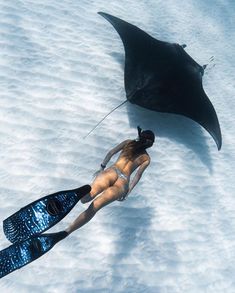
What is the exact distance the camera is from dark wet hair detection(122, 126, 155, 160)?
3.87 m

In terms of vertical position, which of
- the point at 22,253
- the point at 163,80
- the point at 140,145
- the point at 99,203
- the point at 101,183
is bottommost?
the point at 22,253

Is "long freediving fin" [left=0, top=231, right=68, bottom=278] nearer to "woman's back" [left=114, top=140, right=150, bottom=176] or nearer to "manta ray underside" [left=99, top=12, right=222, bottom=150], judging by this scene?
"woman's back" [left=114, top=140, right=150, bottom=176]

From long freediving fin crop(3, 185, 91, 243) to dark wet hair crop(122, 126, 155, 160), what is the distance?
1154 mm

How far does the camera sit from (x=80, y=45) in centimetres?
569

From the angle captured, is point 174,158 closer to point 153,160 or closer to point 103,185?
point 153,160

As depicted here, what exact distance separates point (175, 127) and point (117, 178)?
1.98m

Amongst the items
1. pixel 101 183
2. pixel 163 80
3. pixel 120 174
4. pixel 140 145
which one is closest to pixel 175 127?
pixel 163 80

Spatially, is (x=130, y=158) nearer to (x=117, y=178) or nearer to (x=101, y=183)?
(x=117, y=178)

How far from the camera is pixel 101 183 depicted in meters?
3.63

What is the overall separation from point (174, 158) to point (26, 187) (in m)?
2.27

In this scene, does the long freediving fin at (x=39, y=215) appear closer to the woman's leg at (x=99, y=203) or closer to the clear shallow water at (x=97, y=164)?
the woman's leg at (x=99, y=203)

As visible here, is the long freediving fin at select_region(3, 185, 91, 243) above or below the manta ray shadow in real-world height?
below

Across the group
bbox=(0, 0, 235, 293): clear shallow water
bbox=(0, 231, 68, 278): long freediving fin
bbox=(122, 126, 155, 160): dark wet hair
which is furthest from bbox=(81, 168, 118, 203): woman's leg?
bbox=(0, 231, 68, 278): long freediving fin

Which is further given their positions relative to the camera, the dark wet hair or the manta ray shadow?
the manta ray shadow
